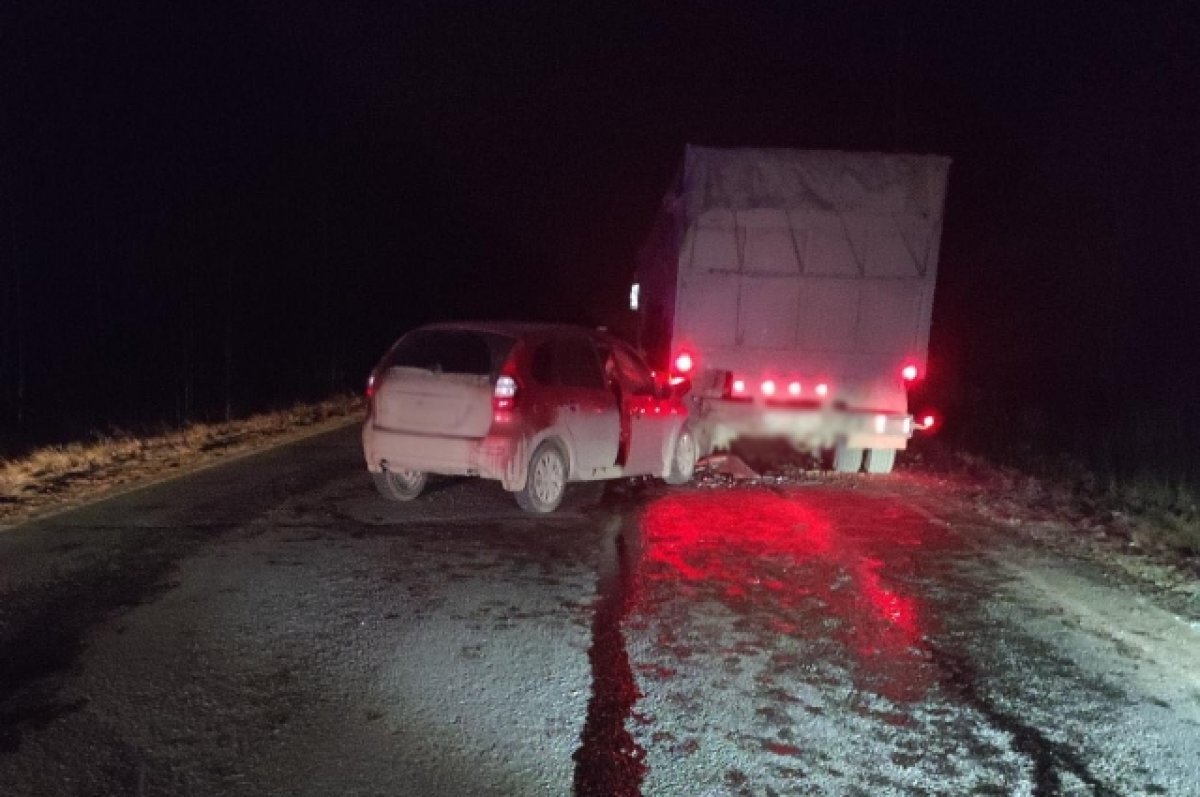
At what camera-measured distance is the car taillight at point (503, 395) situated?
8.31m

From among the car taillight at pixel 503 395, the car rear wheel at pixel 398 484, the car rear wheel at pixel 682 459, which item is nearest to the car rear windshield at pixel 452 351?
the car taillight at pixel 503 395

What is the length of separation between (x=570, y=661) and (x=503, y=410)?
137 inches

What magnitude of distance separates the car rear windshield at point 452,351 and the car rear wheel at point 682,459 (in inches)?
115

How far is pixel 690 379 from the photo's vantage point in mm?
11000

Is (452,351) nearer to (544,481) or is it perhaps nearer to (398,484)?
(544,481)

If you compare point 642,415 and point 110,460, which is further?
point 110,460

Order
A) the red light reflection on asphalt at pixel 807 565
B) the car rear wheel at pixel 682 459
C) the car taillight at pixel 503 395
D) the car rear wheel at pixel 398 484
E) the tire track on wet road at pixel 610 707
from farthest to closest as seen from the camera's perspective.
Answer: the car rear wheel at pixel 682 459, the car rear wheel at pixel 398 484, the car taillight at pixel 503 395, the red light reflection on asphalt at pixel 807 565, the tire track on wet road at pixel 610 707

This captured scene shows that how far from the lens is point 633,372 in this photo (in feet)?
33.3

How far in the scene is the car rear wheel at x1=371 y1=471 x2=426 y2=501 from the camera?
30.7 ft

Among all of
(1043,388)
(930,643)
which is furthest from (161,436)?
(1043,388)

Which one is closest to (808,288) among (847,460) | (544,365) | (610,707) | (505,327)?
(847,460)

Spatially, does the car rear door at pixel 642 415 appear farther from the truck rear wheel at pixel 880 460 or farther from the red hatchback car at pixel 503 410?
the truck rear wheel at pixel 880 460

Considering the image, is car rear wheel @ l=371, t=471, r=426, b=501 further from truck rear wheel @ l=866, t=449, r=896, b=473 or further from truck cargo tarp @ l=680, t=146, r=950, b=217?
truck rear wheel @ l=866, t=449, r=896, b=473

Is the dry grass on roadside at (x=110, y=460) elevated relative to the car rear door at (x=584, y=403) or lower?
lower
